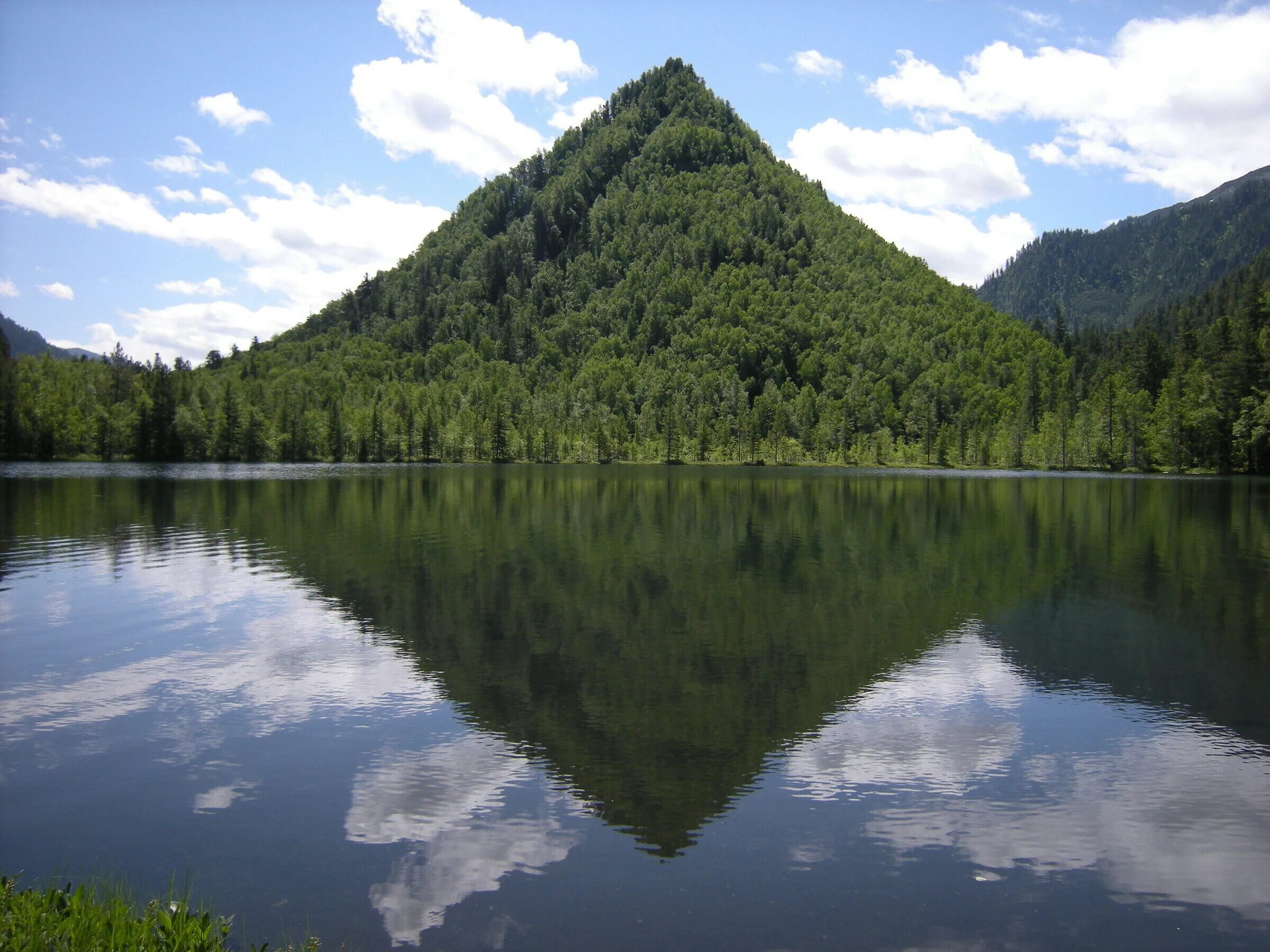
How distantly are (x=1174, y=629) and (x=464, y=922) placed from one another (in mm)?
27571

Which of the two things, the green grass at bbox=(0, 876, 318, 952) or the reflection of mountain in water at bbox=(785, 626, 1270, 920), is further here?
the reflection of mountain in water at bbox=(785, 626, 1270, 920)

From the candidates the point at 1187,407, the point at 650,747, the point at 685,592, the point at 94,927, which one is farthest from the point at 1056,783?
the point at 1187,407

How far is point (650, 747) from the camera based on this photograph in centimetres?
1802

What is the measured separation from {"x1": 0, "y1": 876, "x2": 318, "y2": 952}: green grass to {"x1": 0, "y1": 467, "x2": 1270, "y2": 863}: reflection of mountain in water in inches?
123

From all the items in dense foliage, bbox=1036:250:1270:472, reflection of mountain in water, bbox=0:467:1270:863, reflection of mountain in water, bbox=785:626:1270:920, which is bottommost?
reflection of mountain in water, bbox=785:626:1270:920

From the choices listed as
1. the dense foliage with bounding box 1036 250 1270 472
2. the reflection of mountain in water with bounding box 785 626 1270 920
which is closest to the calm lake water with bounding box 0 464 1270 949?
the reflection of mountain in water with bounding box 785 626 1270 920

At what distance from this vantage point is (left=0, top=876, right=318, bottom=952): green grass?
9.25 m

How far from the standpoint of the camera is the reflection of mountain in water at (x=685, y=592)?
18766mm

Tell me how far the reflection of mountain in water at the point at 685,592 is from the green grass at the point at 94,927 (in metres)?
3.13

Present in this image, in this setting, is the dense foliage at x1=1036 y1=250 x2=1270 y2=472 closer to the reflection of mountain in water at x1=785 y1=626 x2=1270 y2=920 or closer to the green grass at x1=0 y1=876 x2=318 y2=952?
the reflection of mountain in water at x1=785 y1=626 x2=1270 y2=920

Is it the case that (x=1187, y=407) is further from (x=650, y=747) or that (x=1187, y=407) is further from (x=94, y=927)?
(x=94, y=927)

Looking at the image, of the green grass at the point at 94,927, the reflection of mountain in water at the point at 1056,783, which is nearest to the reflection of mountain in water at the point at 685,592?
the reflection of mountain in water at the point at 1056,783

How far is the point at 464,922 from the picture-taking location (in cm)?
1177

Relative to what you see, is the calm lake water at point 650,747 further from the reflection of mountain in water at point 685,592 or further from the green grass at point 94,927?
the green grass at point 94,927
